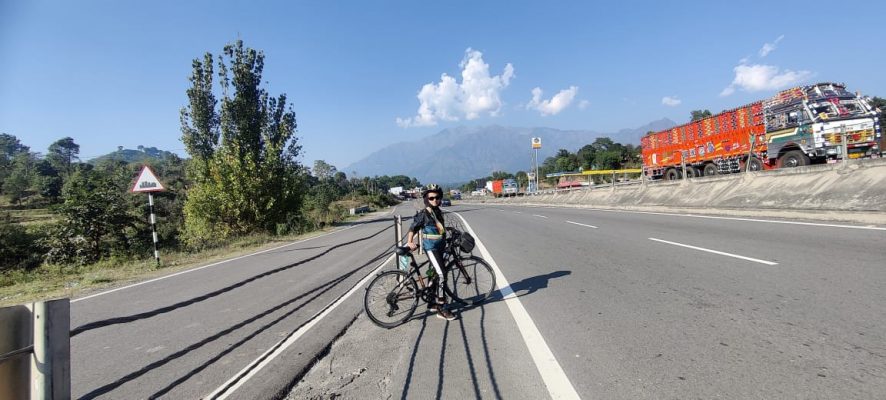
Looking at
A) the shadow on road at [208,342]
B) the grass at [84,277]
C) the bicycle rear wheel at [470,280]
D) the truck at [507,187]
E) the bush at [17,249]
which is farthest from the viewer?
the truck at [507,187]

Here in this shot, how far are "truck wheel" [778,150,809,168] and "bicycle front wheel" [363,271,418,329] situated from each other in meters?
16.5

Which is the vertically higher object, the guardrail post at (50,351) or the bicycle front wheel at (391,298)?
the guardrail post at (50,351)

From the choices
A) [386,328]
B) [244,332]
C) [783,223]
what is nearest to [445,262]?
[386,328]

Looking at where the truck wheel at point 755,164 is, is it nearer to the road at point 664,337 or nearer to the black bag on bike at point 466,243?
the road at point 664,337

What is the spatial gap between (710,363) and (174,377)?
4711mm

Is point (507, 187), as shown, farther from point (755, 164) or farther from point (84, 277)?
point (84, 277)

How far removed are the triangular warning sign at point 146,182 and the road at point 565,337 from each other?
4.90 m

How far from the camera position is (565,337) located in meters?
4.20

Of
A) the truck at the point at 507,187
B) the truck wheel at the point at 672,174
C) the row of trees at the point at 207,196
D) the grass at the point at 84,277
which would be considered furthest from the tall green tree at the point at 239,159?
the truck at the point at 507,187

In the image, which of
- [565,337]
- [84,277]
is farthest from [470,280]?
[84,277]

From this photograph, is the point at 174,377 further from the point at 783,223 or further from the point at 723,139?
the point at 723,139

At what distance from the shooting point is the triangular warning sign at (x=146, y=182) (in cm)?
1183

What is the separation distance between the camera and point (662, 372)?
129 inches

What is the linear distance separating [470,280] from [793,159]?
52.0 feet
